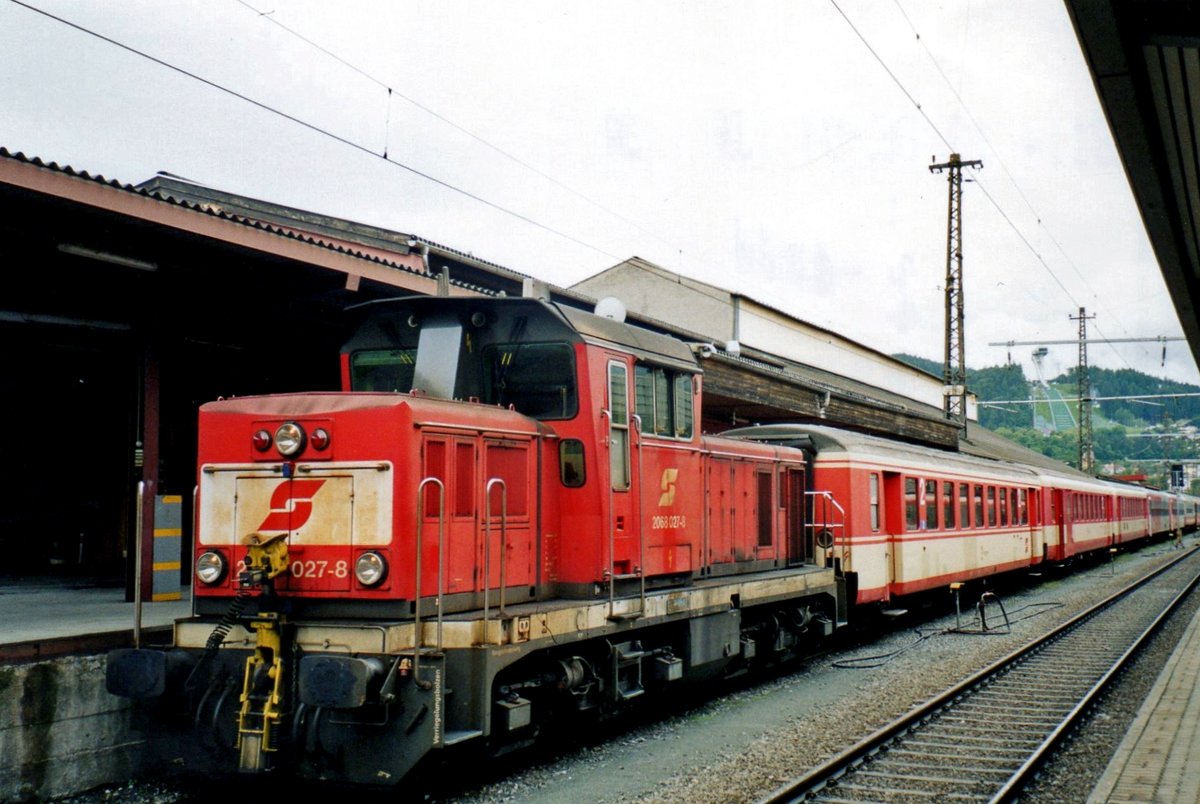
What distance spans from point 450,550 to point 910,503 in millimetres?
10510

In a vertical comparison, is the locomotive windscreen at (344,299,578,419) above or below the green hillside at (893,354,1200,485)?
below

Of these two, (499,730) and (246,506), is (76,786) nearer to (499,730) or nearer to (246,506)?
(246,506)

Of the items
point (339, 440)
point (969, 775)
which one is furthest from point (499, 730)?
point (969, 775)

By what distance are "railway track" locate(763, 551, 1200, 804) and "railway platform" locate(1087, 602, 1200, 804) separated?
1.88 feet

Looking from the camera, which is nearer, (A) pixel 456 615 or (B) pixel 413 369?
(A) pixel 456 615

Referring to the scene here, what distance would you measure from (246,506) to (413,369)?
1.48m

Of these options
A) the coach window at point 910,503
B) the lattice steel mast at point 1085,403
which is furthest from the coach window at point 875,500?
the lattice steel mast at point 1085,403

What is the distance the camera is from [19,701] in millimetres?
6621

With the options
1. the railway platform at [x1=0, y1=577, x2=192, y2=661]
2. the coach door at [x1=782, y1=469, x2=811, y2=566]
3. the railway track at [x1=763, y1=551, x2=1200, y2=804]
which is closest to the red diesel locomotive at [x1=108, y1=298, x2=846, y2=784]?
the railway platform at [x1=0, y1=577, x2=192, y2=661]

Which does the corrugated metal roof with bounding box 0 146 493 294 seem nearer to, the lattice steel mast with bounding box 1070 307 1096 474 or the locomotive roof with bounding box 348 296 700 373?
the locomotive roof with bounding box 348 296 700 373

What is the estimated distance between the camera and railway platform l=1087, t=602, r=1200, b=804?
654 centimetres

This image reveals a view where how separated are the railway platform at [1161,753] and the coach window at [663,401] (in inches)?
158

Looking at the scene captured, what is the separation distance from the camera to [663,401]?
8.77m

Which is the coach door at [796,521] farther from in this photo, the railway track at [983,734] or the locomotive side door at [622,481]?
the locomotive side door at [622,481]
